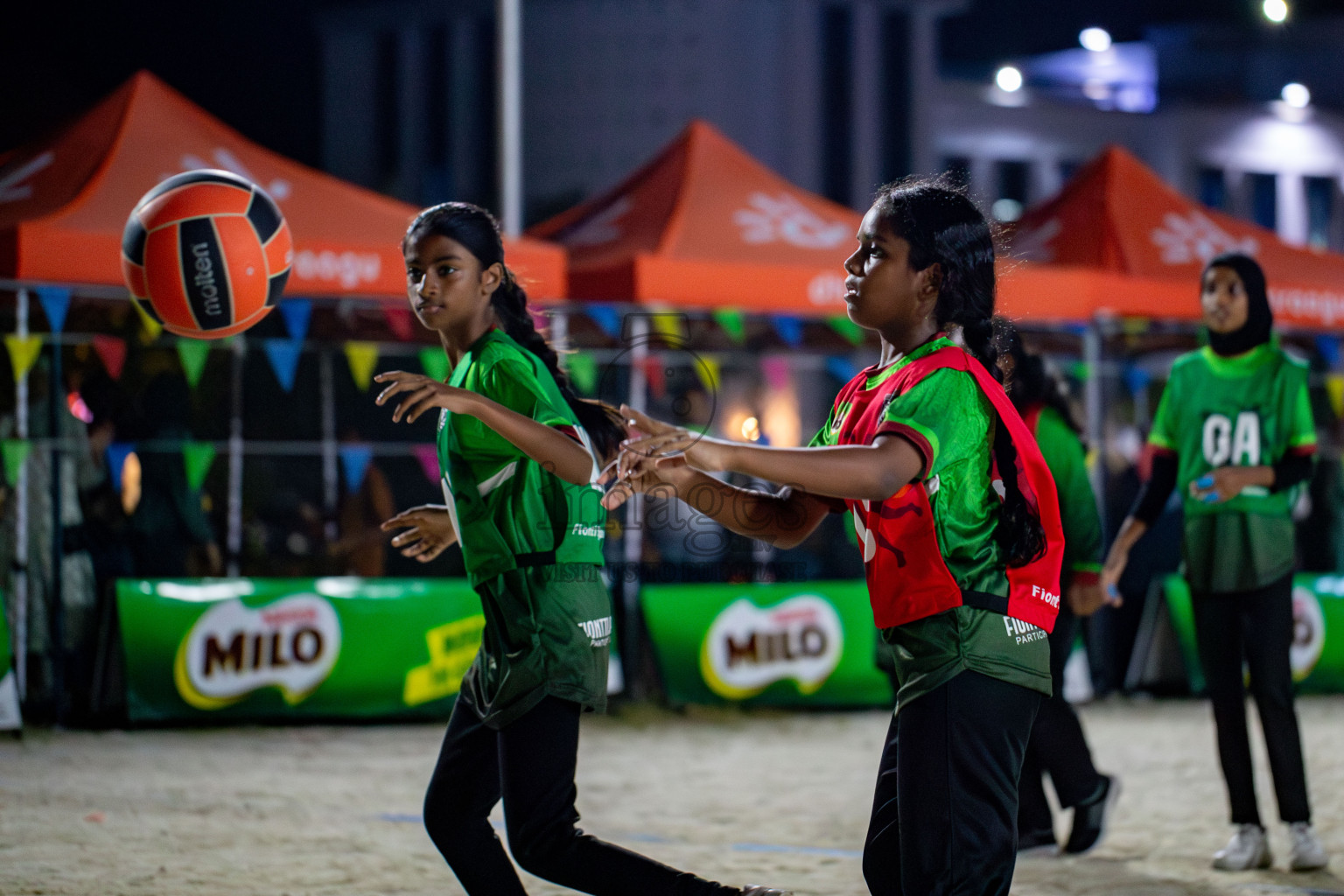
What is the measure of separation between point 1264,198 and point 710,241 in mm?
22389

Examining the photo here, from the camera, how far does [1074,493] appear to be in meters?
5.04

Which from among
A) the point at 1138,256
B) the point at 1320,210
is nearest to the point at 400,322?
the point at 1138,256

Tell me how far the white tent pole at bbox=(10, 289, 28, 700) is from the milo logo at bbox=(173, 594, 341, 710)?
2.91 feet

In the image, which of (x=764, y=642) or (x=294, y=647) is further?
(x=764, y=642)

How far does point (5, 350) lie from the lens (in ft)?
28.0

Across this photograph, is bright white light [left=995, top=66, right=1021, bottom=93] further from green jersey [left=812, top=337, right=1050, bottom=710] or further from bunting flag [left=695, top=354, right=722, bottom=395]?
green jersey [left=812, top=337, right=1050, bottom=710]

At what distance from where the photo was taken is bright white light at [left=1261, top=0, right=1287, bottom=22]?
8383mm

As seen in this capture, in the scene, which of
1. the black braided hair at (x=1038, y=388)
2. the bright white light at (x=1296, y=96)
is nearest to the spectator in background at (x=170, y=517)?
the black braided hair at (x=1038, y=388)

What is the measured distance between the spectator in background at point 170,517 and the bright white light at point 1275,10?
270 inches

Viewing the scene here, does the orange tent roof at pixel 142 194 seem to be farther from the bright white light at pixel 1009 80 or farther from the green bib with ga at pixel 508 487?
the bright white light at pixel 1009 80

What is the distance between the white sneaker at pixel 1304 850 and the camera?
15.9 feet

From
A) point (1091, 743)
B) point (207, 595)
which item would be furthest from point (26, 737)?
point (1091, 743)

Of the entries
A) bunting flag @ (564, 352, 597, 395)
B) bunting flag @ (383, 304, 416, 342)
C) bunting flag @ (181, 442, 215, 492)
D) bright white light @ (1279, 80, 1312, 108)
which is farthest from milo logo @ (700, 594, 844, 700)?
bright white light @ (1279, 80, 1312, 108)

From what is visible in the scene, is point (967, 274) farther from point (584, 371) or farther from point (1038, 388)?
point (584, 371)
